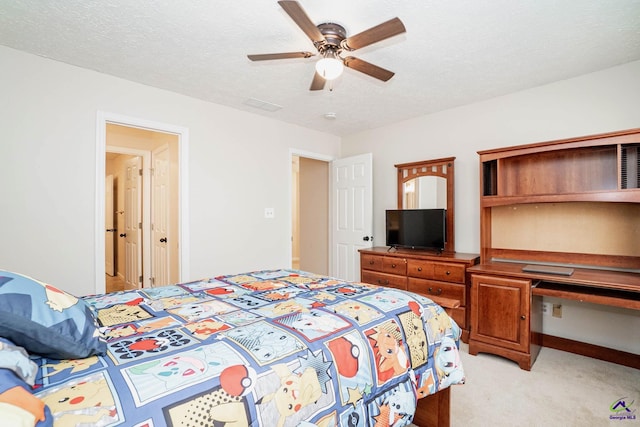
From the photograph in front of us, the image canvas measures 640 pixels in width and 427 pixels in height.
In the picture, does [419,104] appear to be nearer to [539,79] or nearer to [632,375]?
[539,79]

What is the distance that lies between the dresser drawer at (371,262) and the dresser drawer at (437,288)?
0.44 m

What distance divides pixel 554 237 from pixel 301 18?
3.01m

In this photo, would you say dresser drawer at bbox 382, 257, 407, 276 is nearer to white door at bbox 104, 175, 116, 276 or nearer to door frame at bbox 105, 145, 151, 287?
door frame at bbox 105, 145, 151, 287

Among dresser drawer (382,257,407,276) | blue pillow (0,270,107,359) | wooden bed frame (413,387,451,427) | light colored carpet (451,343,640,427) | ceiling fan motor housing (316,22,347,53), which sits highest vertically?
ceiling fan motor housing (316,22,347,53)

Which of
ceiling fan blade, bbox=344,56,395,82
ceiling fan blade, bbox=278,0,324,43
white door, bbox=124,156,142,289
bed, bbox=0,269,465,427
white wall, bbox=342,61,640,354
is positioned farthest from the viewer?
white door, bbox=124,156,142,289

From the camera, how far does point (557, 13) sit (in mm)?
1947

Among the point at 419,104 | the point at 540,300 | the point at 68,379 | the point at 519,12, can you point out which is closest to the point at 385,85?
the point at 419,104

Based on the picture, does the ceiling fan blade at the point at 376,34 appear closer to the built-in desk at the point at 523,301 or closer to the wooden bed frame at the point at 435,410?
the wooden bed frame at the point at 435,410

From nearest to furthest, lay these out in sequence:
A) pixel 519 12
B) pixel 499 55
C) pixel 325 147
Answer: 1. pixel 519 12
2. pixel 499 55
3. pixel 325 147

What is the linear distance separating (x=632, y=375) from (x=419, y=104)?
3.08 meters

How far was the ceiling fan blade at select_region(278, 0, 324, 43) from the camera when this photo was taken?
5.02ft

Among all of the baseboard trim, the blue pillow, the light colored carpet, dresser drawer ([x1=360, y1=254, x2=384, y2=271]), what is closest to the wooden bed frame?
the light colored carpet

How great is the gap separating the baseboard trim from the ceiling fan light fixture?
2704 millimetres

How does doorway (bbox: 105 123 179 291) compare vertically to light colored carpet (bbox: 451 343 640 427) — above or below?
above
